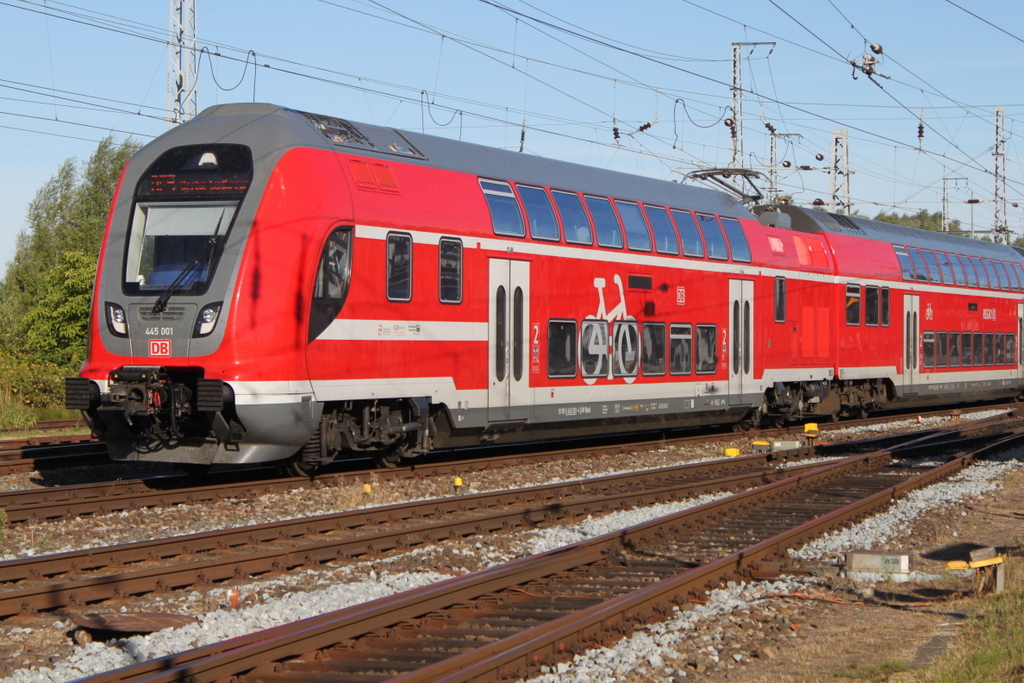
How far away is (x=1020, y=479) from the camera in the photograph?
1473 centimetres

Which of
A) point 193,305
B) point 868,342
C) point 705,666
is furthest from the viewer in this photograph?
point 868,342

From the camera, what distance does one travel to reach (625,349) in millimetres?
16344

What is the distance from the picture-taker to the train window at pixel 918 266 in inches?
976

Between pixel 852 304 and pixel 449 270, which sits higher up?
pixel 852 304

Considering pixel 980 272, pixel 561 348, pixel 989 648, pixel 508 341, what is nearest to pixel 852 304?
pixel 980 272

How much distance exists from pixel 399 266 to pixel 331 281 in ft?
3.46

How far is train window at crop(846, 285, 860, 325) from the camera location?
71.7 ft

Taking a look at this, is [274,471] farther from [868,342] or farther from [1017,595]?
[868,342]

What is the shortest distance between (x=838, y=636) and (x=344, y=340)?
6.69 meters

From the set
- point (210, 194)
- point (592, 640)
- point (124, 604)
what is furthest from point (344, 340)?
point (592, 640)

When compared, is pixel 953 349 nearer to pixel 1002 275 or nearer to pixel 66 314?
pixel 1002 275

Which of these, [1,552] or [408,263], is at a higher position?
[408,263]

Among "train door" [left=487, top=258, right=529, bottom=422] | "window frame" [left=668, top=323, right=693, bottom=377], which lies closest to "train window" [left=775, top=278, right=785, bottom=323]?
"window frame" [left=668, top=323, right=693, bottom=377]

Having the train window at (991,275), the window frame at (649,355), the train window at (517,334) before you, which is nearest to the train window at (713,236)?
the window frame at (649,355)
